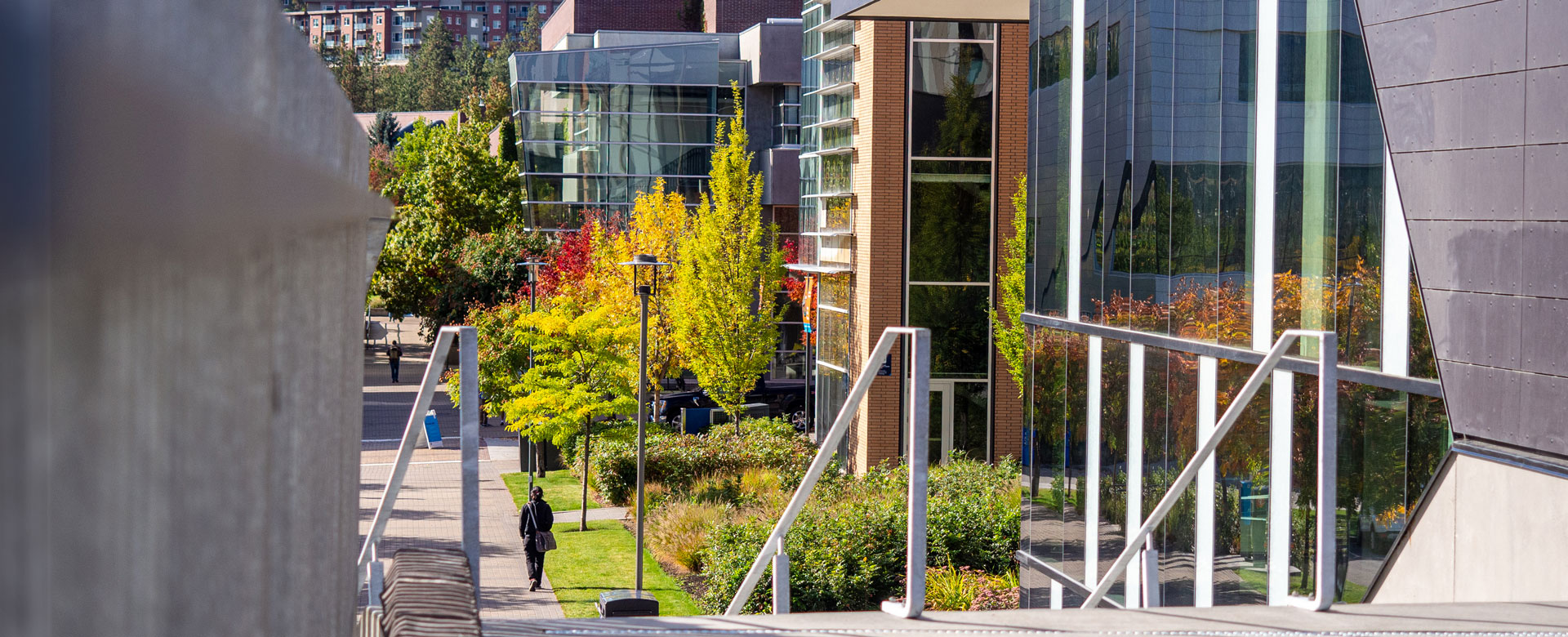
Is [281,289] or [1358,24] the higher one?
[1358,24]

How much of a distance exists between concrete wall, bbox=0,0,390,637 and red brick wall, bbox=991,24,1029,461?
26390mm

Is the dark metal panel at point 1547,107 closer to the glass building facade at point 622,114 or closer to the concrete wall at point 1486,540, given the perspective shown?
the concrete wall at point 1486,540

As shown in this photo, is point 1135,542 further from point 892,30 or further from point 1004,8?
point 892,30

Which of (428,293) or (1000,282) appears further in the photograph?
(428,293)

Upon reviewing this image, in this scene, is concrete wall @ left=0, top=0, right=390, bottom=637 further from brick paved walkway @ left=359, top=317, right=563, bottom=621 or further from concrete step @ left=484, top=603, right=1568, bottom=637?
brick paved walkway @ left=359, top=317, right=563, bottom=621

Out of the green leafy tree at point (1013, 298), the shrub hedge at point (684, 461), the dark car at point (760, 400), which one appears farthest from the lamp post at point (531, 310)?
the green leafy tree at point (1013, 298)

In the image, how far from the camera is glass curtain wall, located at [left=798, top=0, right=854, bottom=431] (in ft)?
97.1

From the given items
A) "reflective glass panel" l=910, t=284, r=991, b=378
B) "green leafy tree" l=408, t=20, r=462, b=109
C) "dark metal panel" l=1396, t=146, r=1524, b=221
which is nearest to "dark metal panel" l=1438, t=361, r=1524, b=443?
"dark metal panel" l=1396, t=146, r=1524, b=221

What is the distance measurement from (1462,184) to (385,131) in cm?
10799

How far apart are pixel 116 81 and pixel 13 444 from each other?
0.42 ft

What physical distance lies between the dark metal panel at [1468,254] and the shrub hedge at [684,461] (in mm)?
18825

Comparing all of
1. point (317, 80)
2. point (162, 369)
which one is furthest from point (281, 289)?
point (162, 369)

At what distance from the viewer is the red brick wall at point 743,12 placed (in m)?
57.9

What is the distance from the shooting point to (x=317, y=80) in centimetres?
118
